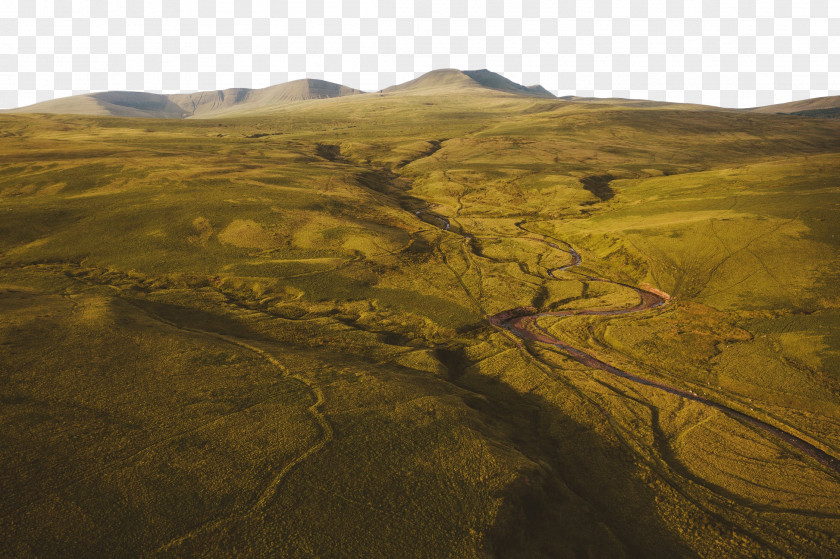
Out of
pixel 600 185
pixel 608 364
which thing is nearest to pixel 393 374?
pixel 608 364

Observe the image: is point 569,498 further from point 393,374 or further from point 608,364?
point 608,364

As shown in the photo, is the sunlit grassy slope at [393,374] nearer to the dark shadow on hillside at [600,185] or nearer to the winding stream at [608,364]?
the winding stream at [608,364]

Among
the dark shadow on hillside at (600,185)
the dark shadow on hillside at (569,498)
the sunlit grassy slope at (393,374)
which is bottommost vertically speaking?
the dark shadow on hillside at (569,498)

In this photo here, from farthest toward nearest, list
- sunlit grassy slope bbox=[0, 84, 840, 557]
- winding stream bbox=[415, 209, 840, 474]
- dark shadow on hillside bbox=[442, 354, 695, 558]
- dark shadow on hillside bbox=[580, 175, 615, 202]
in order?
dark shadow on hillside bbox=[580, 175, 615, 202] → winding stream bbox=[415, 209, 840, 474] → dark shadow on hillside bbox=[442, 354, 695, 558] → sunlit grassy slope bbox=[0, 84, 840, 557]

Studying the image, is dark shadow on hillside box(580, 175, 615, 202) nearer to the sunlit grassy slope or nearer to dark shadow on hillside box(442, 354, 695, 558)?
the sunlit grassy slope

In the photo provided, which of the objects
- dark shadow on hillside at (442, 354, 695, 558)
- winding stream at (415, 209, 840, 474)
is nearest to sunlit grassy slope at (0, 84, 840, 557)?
dark shadow on hillside at (442, 354, 695, 558)

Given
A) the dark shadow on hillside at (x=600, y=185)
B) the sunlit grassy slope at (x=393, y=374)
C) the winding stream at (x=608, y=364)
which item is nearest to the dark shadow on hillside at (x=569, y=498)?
the sunlit grassy slope at (x=393, y=374)

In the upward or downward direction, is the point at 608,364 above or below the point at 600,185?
below
